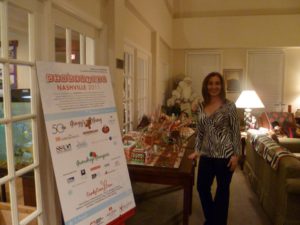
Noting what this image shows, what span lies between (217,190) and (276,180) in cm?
62

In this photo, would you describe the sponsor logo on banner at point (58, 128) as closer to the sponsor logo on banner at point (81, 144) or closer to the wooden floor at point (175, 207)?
the sponsor logo on banner at point (81, 144)

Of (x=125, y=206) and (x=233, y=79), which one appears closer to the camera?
(x=125, y=206)

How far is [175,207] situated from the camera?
10.3 ft

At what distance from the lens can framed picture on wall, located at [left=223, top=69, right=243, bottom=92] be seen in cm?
671

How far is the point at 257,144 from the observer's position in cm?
336

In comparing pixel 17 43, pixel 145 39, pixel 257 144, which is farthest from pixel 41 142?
pixel 145 39

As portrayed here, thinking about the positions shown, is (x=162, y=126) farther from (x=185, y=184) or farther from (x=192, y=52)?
(x=192, y=52)

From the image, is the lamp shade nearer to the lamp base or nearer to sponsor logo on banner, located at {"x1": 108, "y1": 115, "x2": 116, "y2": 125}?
the lamp base

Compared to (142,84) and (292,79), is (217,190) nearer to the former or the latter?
(142,84)

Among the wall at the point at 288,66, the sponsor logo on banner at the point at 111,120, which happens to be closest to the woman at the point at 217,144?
the sponsor logo on banner at the point at 111,120

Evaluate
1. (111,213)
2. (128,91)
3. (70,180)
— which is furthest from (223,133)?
(128,91)

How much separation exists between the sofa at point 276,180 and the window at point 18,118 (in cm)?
197

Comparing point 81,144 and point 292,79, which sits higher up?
point 292,79

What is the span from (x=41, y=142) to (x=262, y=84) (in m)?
6.05
